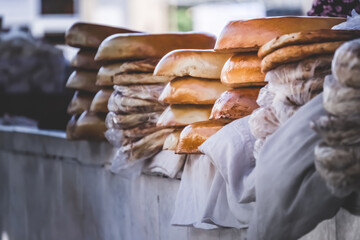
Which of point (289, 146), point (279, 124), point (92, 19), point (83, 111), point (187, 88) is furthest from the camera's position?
point (92, 19)

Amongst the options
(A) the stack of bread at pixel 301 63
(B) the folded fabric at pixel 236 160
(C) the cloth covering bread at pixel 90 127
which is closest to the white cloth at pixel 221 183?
(B) the folded fabric at pixel 236 160

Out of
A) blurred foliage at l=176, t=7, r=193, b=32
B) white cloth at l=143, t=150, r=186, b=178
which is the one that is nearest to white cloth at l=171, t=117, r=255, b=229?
white cloth at l=143, t=150, r=186, b=178

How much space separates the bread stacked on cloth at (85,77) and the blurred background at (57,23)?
3.24m

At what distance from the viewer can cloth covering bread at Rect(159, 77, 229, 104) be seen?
2.94m

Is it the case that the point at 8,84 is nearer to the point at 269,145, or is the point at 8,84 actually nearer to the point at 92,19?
the point at 269,145

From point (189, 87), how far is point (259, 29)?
0.54 meters

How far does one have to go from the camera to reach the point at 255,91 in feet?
8.57

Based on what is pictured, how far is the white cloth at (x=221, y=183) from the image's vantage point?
2246 mm

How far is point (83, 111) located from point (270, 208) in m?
2.60

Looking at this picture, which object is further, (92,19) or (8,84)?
(92,19)

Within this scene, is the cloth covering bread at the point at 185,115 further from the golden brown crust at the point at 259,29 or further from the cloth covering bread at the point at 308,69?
the cloth covering bread at the point at 308,69

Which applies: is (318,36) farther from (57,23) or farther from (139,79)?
(57,23)

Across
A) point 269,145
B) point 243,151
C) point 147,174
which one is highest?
point 269,145

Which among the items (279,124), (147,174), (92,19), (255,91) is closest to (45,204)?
(147,174)
